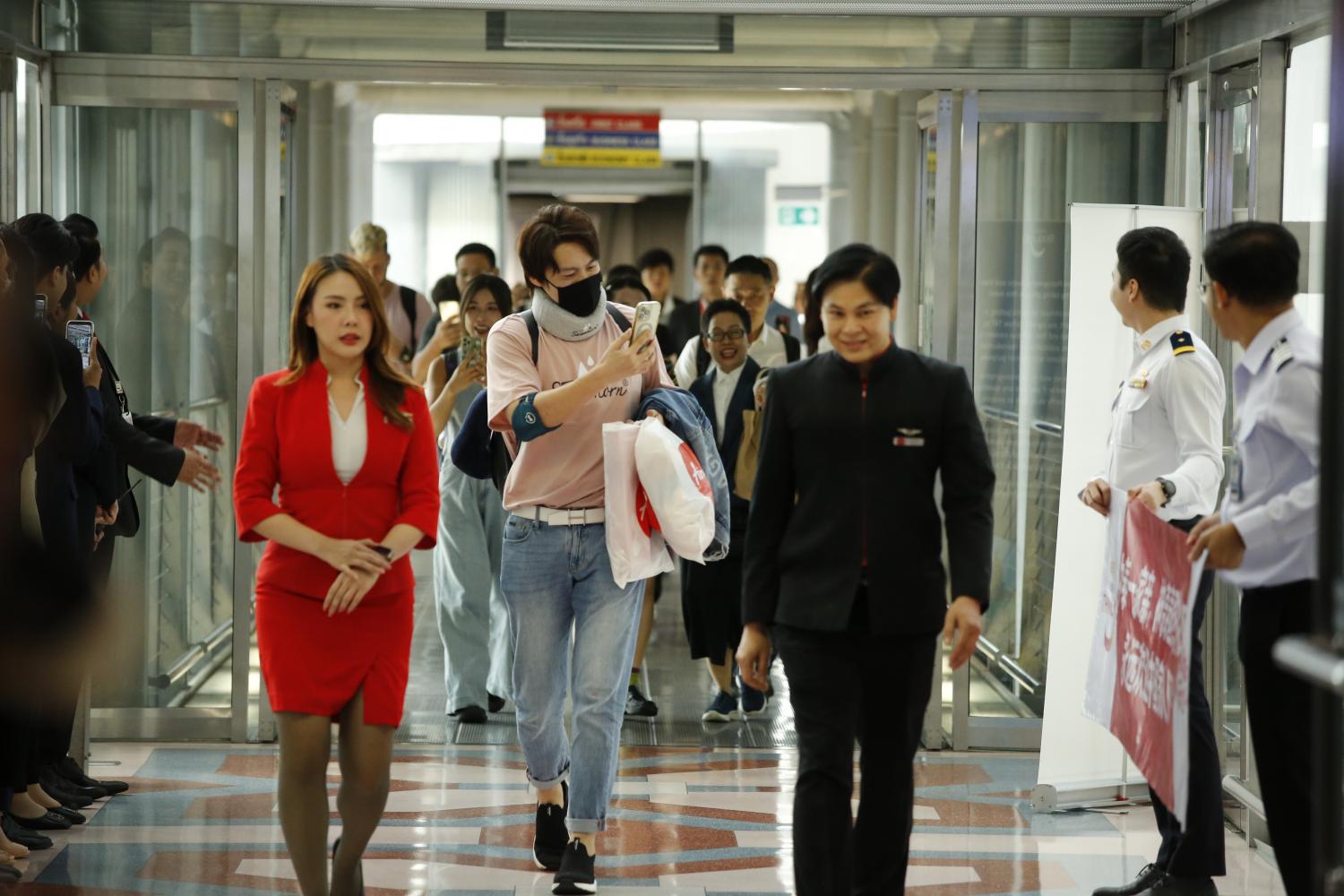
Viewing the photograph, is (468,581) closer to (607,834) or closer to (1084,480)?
(607,834)

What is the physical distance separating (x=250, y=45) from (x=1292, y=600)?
4386 mm

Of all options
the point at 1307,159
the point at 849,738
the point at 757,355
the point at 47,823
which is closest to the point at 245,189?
the point at 757,355

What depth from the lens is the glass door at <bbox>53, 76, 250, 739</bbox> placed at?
6.16 metres

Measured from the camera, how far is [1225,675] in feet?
18.2

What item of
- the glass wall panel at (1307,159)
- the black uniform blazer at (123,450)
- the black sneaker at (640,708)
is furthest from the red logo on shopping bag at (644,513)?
the black sneaker at (640,708)

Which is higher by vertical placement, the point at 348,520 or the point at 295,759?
the point at 348,520

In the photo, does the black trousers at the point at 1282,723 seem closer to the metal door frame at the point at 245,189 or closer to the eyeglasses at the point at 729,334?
the eyeglasses at the point at 729,334

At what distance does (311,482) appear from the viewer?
12.6 feet

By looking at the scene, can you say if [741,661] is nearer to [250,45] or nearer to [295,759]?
[295,759]

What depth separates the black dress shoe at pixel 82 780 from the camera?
5.53 m

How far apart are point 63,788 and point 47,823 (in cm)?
33

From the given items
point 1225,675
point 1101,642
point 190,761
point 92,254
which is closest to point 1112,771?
point 1225,675

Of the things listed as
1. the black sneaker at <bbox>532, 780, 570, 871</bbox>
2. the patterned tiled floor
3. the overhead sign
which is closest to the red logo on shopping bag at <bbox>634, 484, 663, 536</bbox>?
the black sneaker at <bbox>532, 780, 570, 871</bbox>

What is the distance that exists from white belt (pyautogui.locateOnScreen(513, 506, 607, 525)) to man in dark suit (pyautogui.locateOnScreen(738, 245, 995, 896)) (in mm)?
831
